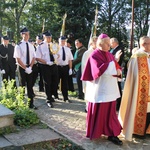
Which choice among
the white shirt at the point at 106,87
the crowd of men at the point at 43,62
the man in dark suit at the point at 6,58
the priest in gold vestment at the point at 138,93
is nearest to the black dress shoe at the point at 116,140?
the priest in gold vestment at the point at 138,93

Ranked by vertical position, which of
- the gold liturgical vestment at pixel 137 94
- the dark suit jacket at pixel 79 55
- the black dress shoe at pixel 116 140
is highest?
the dark suit jacket at pixel 79 55

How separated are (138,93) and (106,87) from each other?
706 mm

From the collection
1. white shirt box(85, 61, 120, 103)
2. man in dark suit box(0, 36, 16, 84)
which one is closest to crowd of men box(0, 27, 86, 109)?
man in dark suit box(0, 36, 16, 84)

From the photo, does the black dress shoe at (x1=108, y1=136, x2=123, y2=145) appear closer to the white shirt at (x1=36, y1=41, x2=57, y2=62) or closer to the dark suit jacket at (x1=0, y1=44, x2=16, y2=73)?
the white shirt at (x1=36, y1=41, x2=57, y2=62)

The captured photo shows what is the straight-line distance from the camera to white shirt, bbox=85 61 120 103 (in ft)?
14.5

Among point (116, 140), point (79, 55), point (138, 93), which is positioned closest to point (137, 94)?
point (138, 93)

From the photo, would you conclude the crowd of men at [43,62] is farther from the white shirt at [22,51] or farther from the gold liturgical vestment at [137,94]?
the gold liturgical vestment at [137,94]

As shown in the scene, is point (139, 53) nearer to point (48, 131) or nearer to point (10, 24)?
point (48, 131)

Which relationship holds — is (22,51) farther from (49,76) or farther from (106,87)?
(106,87)

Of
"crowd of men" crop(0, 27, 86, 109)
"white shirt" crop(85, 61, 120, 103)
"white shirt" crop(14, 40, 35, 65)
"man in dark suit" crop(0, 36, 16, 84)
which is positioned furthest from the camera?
"man in dark suit" crop(0, 36, 16, 84)

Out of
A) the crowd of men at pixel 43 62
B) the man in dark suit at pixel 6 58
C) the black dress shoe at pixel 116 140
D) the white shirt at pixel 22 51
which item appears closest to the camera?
the black dress shoe at pixel 116 140

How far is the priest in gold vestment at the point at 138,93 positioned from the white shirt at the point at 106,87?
15.8 inches

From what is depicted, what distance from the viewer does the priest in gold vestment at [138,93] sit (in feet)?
15.6

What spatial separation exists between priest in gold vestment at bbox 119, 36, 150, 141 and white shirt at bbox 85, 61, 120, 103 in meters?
0.40
